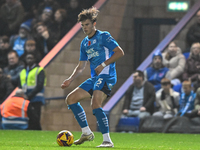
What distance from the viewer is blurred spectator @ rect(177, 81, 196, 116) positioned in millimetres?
12688

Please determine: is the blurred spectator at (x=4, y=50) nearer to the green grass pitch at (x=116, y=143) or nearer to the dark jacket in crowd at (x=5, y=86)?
the dark jacket in crowd at (x=5, y=86)

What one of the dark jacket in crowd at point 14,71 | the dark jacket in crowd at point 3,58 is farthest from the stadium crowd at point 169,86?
the dark jacket in crowd at point 3,58

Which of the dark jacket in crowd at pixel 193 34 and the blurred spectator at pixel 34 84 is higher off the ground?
the dark jacket in crowd at pixel 193 34

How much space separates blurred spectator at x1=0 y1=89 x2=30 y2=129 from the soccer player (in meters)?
5.39

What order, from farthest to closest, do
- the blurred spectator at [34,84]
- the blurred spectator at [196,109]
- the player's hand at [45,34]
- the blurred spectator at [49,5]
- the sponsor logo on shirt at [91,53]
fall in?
the blurred spectator at [49,5] → the player's hand at [45,34] → the blurred spectator at [34,84] → the blurred spectator at [196,109] → the sponsor logo on shirt at [91,53]

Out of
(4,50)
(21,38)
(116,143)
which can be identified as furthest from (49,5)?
(116,143)

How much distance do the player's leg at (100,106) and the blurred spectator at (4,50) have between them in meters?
9.93

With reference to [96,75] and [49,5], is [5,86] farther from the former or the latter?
[96,75]

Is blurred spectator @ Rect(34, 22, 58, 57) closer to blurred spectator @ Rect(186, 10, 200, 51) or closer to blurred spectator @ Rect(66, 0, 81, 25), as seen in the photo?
blurred spectator @ Rect(66, 0, 81, 25)

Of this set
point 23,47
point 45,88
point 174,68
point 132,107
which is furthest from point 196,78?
point 23,47

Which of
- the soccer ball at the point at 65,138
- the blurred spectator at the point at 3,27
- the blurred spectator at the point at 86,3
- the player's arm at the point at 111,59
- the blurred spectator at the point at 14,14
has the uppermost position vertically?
the blurred spectator at the point at 86,3

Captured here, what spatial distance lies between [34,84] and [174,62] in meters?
3.92

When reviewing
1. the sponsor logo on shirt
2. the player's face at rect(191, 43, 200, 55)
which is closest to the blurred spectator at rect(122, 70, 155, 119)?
the player's face at rect(191, 43, 200, 55)

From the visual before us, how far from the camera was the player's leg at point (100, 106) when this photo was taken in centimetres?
744
